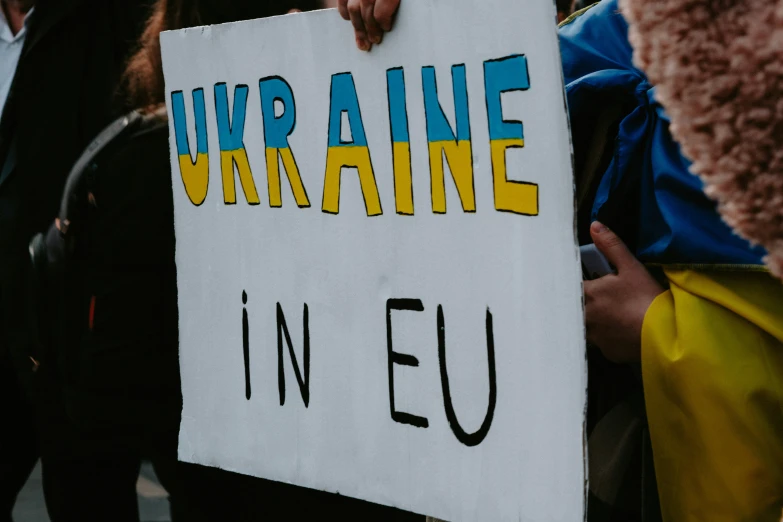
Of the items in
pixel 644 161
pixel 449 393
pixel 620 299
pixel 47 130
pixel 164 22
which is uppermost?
pixel 164 22

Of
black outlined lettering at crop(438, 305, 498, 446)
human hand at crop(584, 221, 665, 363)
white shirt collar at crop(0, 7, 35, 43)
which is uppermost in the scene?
white shirt collar at crop(0, 7, 35, 43)

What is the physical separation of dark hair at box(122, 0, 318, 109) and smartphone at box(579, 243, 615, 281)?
1168 millimetres

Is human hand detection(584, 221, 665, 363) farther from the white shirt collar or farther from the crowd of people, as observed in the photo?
the white shirt collar

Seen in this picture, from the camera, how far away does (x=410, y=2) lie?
1.40 meters

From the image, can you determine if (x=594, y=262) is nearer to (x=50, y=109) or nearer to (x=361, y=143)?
(x=361, y=143)

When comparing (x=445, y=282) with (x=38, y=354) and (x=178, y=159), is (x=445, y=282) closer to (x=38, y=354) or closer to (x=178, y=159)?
(x=178, y=159)

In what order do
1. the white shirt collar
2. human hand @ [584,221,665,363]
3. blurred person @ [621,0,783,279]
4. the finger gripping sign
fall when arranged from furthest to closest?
the white shirt collar, human hand @ [584,221,665,363], the finger gripping sign, blurred person @ [621,0,783,279]

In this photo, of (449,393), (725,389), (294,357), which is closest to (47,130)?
(294,357)

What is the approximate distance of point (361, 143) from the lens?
1470mm

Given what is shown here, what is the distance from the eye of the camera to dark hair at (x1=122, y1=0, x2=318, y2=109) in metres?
2.32

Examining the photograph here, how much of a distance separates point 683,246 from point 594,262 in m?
0.17

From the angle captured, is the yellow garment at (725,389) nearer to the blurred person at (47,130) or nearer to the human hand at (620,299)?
the human hand at (620,299)

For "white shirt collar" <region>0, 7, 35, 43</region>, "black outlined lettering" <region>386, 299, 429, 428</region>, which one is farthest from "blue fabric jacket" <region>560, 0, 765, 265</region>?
"white shirt collar" <region>0, 7, 35, 43</region>

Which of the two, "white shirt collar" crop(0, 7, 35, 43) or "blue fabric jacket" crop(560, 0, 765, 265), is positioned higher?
"white shirt collar" crop(0, 7, 35, 43)
